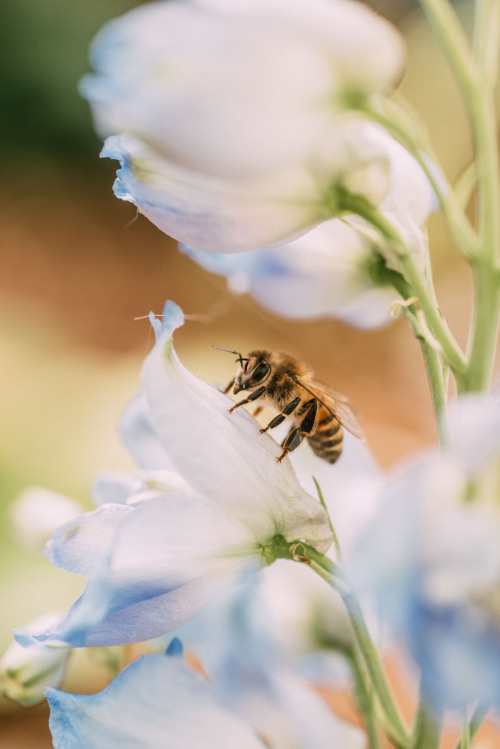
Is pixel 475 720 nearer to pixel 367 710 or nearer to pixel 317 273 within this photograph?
A: pixel 367 710

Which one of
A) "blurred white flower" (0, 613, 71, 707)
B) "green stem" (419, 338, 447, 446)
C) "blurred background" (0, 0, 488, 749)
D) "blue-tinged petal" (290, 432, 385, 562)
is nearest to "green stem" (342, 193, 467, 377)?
"green stem" (419, 338, 447, 446)

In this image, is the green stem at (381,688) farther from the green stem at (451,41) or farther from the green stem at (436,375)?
the green stem at (451,41)

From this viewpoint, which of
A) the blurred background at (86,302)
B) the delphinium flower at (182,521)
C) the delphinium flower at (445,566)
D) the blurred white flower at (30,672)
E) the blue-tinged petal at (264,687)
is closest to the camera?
the delphinium flower at (445,566)

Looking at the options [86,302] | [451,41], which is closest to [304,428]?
[451,41]

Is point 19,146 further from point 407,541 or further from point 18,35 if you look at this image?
point 407,541

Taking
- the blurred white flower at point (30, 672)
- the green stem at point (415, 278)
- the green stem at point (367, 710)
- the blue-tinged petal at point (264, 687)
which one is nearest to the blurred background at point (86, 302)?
the blurred white flower at point (30, 672)

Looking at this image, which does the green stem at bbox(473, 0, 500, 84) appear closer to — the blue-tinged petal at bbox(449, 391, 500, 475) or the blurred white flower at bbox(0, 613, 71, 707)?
the blue-tinged petal at bbox(449, 391, 500, 475)
